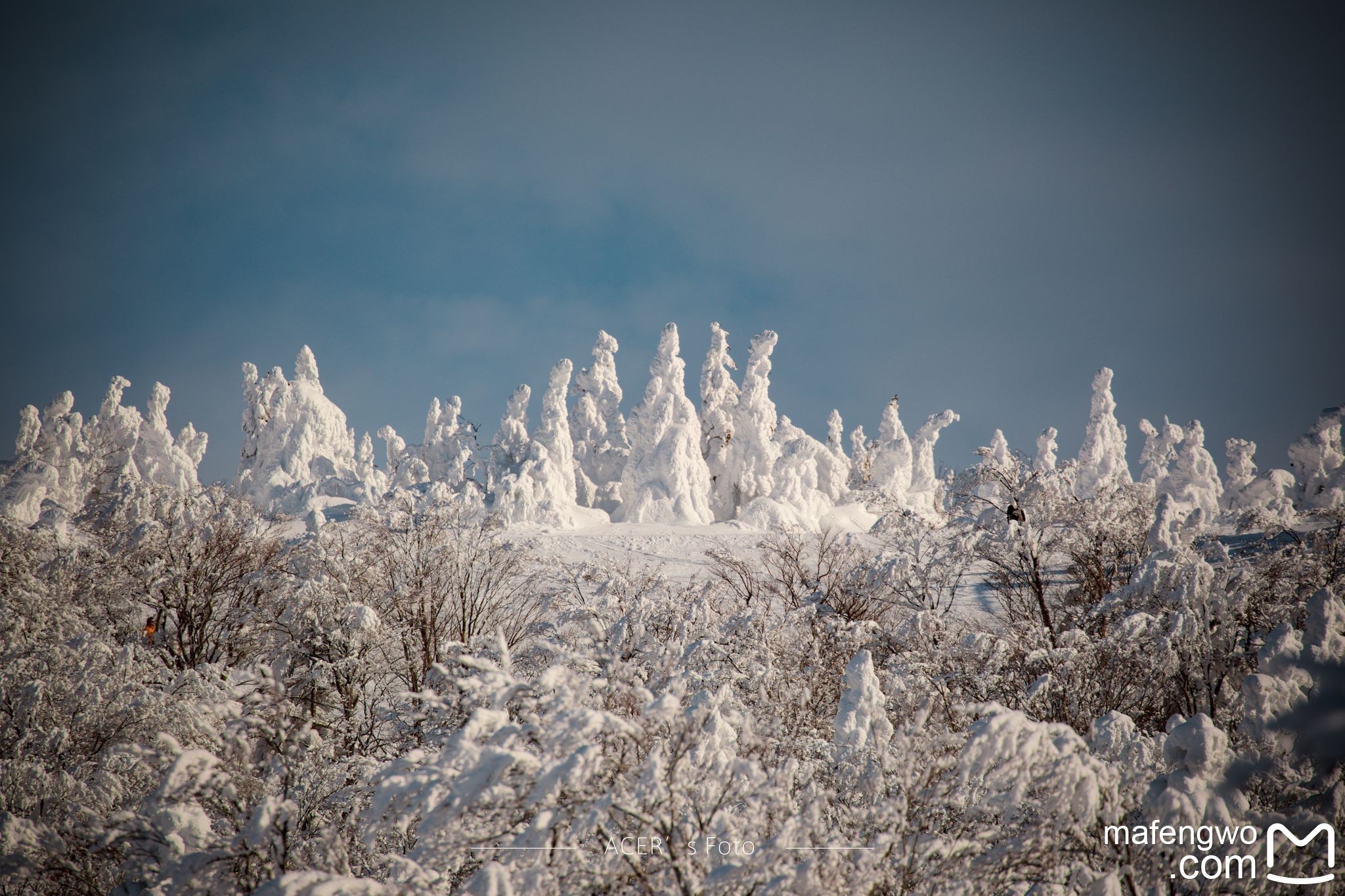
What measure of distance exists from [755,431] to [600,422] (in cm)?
1502

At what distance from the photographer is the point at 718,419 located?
5309cm

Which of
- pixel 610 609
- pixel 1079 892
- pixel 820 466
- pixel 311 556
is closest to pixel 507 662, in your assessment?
pixel 1079 892

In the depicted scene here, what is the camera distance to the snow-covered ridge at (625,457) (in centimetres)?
4134

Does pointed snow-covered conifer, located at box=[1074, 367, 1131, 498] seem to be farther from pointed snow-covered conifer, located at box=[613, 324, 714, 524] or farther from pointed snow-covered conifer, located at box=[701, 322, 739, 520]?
pointed snow-covered conifer, located at box=[613, 324, 714, 524]

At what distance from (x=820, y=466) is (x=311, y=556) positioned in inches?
1835

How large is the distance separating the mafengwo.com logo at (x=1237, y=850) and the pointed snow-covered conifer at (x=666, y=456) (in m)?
38.7

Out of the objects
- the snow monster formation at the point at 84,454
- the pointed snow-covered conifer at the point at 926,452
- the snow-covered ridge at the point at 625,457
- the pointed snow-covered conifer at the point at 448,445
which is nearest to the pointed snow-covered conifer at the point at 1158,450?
the snow-covered ridge at the point at 625,457

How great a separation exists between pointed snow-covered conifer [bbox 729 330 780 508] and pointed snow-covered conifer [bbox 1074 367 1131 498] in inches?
1304

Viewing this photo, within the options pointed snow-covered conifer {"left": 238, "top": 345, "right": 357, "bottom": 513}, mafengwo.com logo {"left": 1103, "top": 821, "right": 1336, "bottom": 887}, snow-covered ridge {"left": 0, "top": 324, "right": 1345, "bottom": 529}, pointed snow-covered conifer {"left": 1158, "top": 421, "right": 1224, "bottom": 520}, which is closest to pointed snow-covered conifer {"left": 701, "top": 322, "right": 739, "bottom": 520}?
snow-covered ridge {"left": 0, "top": 324, "right": 1345, "bottom": 529}

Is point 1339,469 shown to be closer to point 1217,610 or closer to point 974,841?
point 1217,610

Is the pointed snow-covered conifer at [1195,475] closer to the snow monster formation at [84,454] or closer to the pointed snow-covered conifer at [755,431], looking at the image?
the pointed snow-covered conifer at [755,431]

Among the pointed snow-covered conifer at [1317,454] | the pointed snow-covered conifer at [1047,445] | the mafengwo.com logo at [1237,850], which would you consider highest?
the pointed snow-covered conifer at [1047,445]

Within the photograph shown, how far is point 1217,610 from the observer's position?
30.9 ft

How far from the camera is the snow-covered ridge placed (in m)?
41.3
